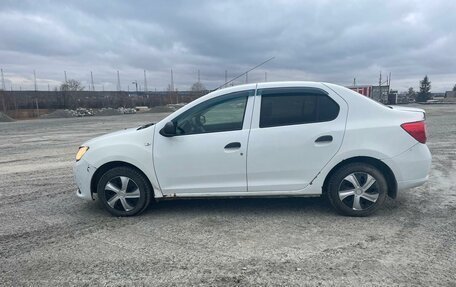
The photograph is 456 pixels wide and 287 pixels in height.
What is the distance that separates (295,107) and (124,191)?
258cm

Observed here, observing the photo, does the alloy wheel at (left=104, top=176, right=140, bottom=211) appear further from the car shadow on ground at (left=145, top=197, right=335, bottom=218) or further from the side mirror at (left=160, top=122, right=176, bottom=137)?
the side mirror at (left=160, top=122, right=176, bottom=137)

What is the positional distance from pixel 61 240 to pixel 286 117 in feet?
10.3

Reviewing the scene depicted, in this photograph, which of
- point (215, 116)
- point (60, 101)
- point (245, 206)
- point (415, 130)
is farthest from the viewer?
point (60, 101)

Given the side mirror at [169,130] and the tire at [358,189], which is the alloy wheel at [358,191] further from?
the side mirror at [169,130]

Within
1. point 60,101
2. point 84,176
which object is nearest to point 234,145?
point 84,176

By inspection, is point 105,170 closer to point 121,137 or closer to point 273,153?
point 121,137

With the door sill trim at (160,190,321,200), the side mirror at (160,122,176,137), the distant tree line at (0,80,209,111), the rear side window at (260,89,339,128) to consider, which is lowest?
the door sill trim at (160,190,321,200)

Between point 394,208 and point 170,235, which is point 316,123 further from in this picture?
point 170,235

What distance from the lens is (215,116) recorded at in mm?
4406

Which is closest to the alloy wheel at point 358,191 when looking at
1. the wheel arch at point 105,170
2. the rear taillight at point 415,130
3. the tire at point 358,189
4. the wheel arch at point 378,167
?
the tire at point 358,189

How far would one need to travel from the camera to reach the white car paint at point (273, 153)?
13.6ft

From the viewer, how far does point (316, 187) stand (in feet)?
14.0

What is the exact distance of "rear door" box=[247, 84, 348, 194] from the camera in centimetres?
416

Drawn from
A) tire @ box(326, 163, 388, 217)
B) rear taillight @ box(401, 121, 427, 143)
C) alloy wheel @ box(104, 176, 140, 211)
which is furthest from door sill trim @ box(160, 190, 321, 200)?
rear taillight @ box(401, 121, 427, 143)
